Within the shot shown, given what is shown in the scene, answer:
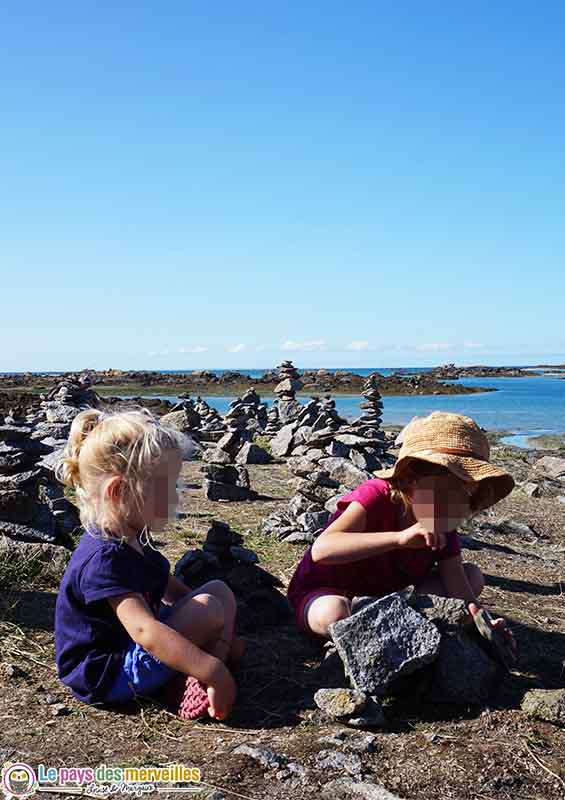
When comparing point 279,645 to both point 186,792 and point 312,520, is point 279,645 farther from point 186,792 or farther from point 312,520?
point 312,520

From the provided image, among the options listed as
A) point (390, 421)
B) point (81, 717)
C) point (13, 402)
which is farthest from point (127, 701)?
point (13, 402)

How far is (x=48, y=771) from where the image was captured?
3498 millimetres

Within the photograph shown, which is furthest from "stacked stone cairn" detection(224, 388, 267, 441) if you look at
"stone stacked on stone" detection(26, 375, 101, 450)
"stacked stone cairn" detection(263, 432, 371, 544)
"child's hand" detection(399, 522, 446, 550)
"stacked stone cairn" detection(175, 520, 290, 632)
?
"child's hand" detection(399, 522, 446, 550)

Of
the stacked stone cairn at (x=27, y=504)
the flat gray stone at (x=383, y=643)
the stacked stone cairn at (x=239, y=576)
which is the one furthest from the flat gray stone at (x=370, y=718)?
the stacked stone cairn at (x=27, y=504)

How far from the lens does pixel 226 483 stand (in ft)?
38.5

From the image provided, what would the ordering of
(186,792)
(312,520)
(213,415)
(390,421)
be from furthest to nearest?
(390,421)
(213,415)
(312,520)
(186,792)

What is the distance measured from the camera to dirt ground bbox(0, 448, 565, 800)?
3.42 metres

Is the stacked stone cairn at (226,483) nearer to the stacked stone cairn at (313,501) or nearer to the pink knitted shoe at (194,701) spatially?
the stacked stone cairn at (313,501)

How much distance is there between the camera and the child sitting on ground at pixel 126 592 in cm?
397

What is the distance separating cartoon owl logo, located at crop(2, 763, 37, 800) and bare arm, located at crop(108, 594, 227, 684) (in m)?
0.77

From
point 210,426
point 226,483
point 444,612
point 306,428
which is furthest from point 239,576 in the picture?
point 210,426

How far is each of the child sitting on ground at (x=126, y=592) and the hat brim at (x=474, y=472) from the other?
138cm

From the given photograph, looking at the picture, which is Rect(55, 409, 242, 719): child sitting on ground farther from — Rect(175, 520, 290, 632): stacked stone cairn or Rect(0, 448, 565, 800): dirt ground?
Rect(175, 520, 290, 632): stacked stone cairn

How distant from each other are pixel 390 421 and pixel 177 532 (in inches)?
976
